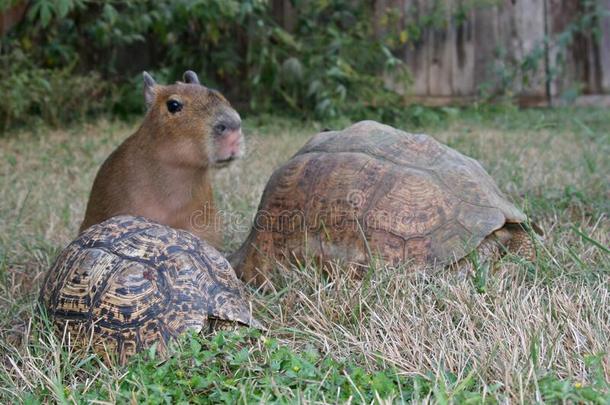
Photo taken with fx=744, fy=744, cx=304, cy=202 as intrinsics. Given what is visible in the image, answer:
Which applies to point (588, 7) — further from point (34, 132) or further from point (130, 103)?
point (34, 132)

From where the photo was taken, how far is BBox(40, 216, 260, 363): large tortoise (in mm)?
2512

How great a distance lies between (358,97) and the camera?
8.84m

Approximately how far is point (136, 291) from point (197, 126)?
112cm

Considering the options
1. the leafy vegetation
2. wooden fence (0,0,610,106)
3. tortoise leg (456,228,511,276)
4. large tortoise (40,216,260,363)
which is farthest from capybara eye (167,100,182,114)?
wooden fence (0,0,610,106)

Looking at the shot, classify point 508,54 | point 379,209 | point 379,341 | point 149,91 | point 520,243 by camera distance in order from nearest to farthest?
point 379,341 → point 379,209 → point 520,243 → point 149,91 → point 508,54

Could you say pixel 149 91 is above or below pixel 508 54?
below

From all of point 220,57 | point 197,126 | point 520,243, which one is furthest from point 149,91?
point 220,57

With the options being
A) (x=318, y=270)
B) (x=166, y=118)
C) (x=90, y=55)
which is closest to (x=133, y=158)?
(x=166, y=118)

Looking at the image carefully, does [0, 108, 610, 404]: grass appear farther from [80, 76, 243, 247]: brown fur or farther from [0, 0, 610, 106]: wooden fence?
[0, 0, 610, 106]: wooden fence

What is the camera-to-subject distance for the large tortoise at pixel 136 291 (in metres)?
2.51

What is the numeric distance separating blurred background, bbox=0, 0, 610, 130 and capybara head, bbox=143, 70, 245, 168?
373cm

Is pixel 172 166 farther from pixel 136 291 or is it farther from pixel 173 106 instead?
pixel 136 291

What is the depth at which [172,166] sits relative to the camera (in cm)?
356

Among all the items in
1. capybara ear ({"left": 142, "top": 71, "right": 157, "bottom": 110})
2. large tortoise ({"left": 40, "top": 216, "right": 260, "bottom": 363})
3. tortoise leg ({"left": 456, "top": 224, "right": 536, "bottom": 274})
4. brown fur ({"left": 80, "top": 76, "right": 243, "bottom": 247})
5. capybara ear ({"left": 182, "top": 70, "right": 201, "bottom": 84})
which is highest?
capybara ear ({"left": 182, "top": 70, "right": 201, "bottom": 84})
